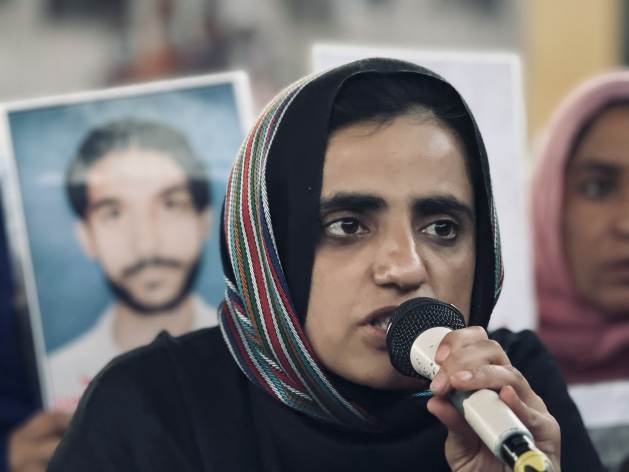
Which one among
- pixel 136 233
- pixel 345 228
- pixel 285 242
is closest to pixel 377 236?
pixel 345 228

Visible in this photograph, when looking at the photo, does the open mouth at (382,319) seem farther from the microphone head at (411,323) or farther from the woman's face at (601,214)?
the woman's face at (601,214)

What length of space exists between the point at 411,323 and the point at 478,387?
145 mm

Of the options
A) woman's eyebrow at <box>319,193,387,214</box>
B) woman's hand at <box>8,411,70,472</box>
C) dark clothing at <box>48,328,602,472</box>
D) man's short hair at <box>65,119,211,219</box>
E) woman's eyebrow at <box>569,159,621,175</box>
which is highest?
man's short hair at <box>65,119,211,219</box>

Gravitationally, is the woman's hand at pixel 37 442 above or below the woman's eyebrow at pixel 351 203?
below

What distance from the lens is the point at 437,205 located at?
1562 millimetres

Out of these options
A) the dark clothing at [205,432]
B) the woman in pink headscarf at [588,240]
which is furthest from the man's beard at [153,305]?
the woman in pink headscarf at [588,240]

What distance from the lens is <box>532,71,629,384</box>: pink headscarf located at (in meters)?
2.82

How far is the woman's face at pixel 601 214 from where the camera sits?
2.74 m

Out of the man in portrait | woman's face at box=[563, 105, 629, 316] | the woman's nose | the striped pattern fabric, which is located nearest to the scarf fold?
the striped pattern fabric

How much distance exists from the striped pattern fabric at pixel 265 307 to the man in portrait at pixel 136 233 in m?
0.66

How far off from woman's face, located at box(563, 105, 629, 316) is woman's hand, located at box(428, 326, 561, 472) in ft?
4.67

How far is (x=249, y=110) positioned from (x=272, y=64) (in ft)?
26.4

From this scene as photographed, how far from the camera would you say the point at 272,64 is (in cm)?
1039

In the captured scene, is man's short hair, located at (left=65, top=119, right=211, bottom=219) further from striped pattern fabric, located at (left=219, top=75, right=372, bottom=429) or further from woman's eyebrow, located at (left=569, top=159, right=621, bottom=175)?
woman's eyebrow, located at (left=569, top=159, right=621, bottom=175)
